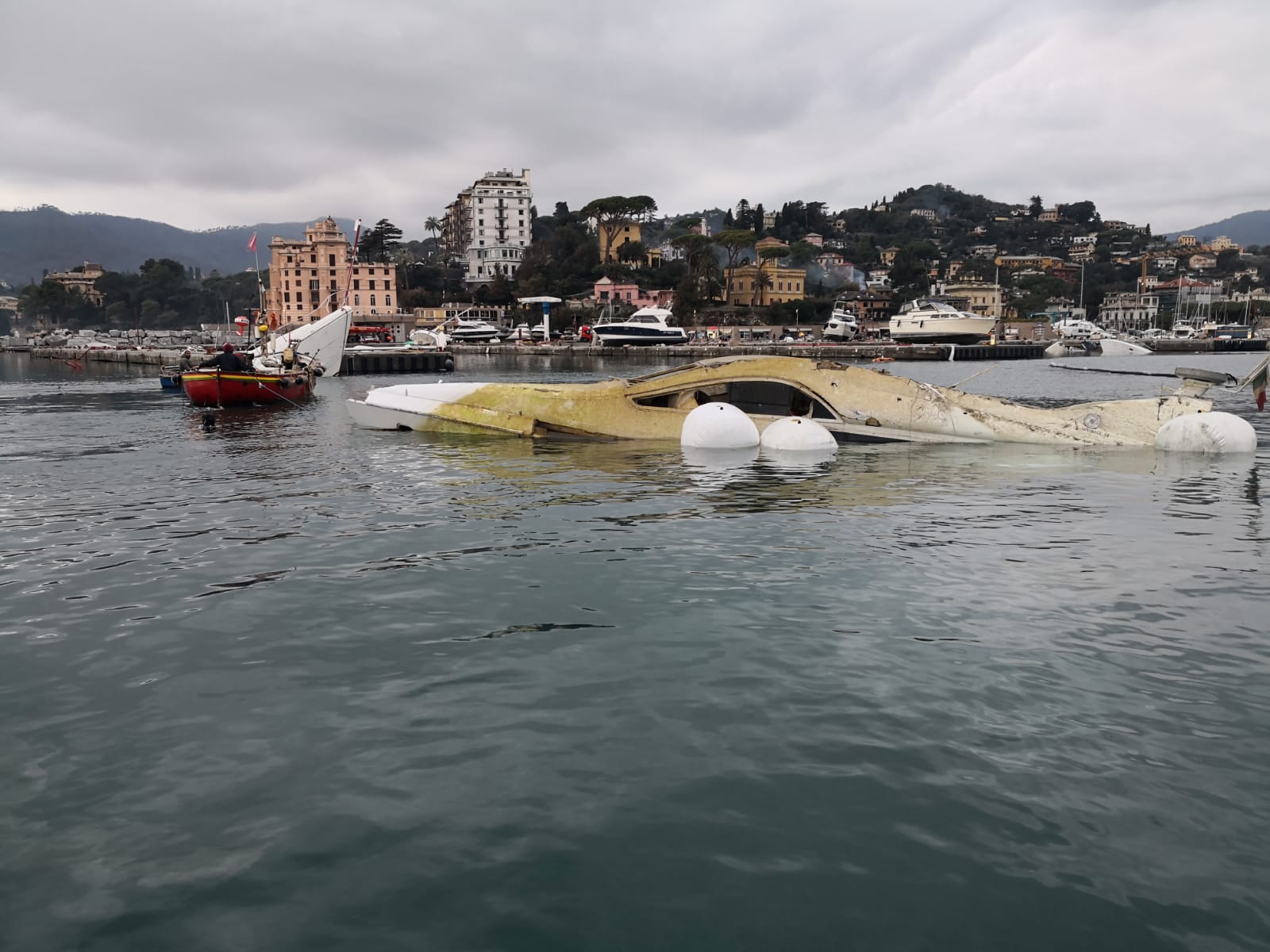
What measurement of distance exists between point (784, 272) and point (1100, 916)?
183491 mm

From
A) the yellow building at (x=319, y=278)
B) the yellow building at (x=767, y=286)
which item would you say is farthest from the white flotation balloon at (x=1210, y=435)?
the yellow building at (x=767, y=286)

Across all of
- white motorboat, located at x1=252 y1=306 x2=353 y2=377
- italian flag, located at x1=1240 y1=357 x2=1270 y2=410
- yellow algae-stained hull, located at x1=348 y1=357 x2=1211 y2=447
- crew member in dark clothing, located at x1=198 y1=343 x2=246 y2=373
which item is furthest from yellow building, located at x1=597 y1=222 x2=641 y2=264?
italian flag, located at x1=1240 y1=357 x2=1270 y2=410

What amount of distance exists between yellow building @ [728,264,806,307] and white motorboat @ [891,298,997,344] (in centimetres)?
5294

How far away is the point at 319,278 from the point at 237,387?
136765 mm

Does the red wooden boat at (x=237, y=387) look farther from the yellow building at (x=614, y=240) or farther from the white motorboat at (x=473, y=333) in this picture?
the yellow building at (x=614, y=240)

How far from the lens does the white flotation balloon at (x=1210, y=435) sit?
1953cm

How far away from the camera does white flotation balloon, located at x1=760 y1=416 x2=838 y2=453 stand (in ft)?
63.9

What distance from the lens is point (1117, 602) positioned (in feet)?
28.9

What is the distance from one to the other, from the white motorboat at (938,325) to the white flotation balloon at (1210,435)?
109 meters

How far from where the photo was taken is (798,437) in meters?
19.5

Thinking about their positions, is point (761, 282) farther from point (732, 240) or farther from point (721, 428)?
point (721, 428)

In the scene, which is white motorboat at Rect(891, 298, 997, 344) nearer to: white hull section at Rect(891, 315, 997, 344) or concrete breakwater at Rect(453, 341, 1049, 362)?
white hull section at Rect(891, 315, 997, 344)

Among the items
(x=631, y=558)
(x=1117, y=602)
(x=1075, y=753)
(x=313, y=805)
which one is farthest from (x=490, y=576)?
(x=1117, y=602)

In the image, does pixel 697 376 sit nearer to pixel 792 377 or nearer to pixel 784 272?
pixel 792 377
